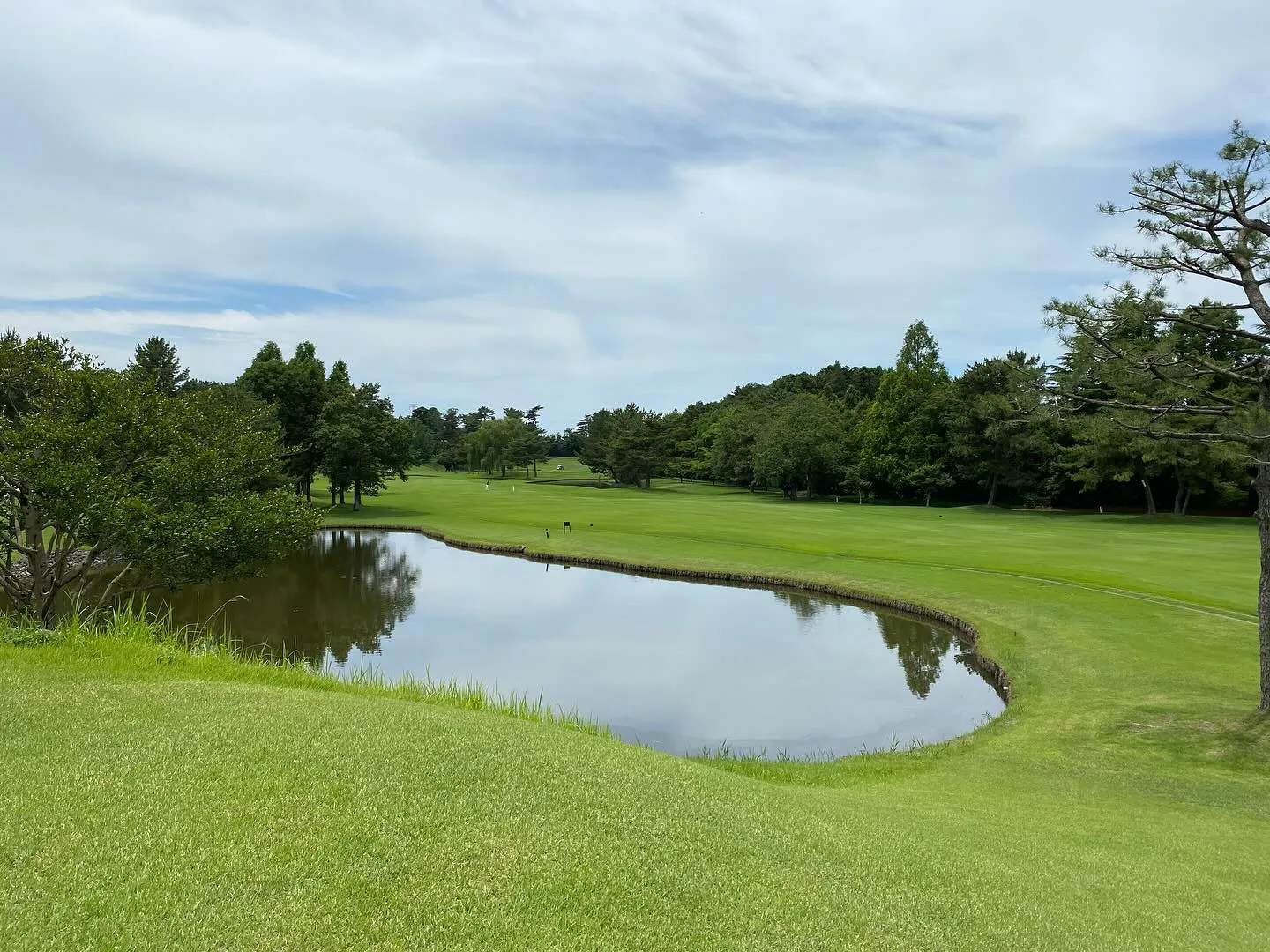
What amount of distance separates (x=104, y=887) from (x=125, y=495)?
10.9 metres

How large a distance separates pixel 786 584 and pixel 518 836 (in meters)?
24.9

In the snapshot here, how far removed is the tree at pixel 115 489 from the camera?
11.9 metres

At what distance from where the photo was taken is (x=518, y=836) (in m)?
4.53

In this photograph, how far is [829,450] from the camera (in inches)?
2724

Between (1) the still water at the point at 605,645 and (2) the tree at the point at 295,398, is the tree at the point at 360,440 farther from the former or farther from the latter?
(1) the still water at the point at 605,645

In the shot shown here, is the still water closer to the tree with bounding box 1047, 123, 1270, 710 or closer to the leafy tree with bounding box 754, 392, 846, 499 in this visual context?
the tree with bounding box 1047, 123, 1270, 710

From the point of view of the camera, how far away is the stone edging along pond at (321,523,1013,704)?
60.3 ft

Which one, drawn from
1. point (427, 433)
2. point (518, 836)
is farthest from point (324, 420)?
point (427, 433)

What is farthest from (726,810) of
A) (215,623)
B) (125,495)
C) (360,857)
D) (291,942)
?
(215,623)

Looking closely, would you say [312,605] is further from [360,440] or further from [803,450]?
[803,450]

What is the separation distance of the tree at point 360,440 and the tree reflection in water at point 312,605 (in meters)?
14.6

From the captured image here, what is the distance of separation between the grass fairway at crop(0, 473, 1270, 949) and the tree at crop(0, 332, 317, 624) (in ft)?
15.4

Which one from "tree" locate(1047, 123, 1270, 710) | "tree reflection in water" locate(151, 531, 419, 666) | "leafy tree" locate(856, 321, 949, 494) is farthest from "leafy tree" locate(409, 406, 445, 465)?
"tree" locate(1047, 123, 1270, 710)

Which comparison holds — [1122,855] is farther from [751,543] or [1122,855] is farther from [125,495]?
[751,543]
